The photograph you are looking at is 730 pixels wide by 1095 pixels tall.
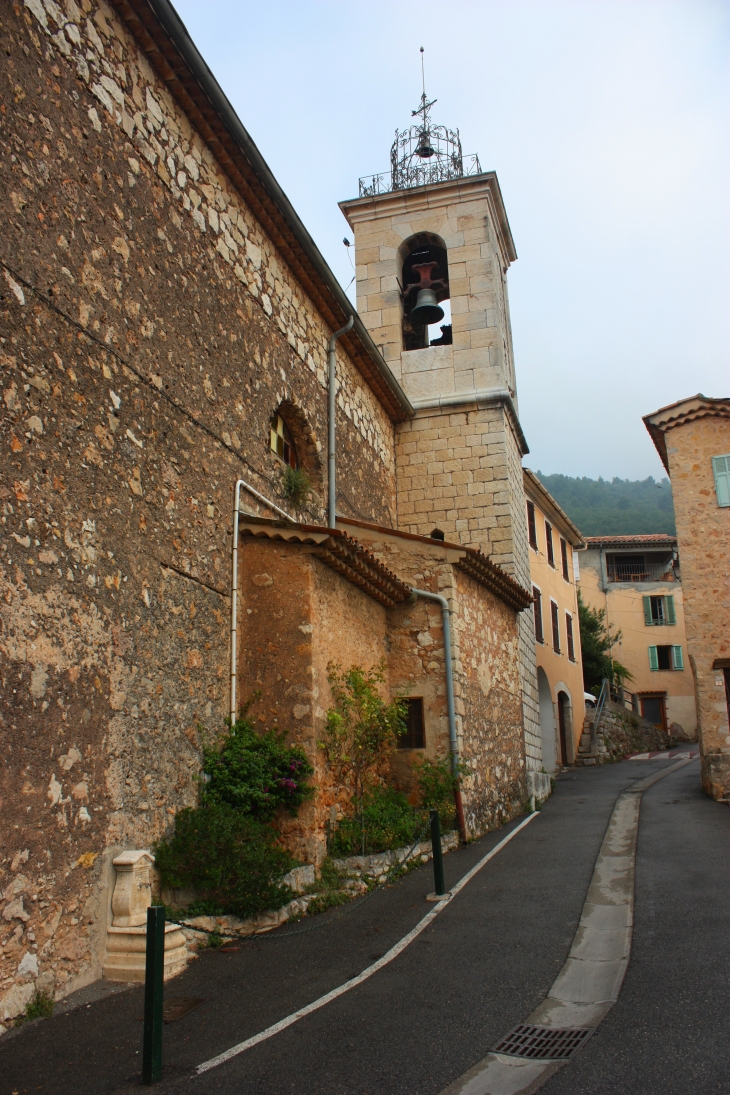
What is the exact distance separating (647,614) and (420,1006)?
31316mm

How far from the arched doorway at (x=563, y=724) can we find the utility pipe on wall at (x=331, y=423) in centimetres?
1428

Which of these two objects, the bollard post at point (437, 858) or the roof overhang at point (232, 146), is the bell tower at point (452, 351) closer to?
the roof overhang at point (232, 146)

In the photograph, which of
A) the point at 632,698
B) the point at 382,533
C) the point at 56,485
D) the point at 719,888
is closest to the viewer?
the point at 56,485

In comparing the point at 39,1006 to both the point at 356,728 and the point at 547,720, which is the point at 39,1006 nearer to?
the point at 356,728

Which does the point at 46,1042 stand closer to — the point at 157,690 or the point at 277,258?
the point at 157,690

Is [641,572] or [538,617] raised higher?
[641,572]

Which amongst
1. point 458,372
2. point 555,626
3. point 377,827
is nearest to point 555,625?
point 555,626

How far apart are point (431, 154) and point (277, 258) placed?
9438 mm

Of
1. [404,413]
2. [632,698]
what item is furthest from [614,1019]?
[632,698]

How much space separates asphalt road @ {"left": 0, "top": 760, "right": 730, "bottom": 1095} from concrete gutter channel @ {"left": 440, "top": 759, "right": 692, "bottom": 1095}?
10cm

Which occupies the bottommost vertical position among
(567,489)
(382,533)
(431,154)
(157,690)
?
(157,690)

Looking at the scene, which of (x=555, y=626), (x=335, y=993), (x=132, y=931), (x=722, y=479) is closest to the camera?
(x=335, y=993)

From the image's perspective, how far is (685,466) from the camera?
50.9 feet

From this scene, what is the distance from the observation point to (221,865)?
21.3ft
